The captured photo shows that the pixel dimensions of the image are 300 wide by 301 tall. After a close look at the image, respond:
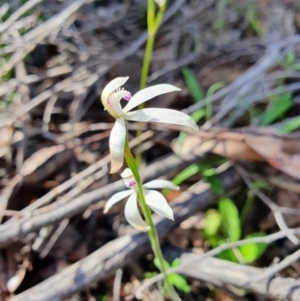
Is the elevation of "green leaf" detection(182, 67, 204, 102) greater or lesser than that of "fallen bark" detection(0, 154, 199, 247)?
lesser

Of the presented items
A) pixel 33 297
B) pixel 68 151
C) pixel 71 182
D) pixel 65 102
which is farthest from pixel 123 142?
pixel 65 102

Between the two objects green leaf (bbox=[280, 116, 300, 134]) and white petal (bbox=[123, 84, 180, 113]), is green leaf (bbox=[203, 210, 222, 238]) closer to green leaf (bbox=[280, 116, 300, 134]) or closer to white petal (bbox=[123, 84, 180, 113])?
green leaf (bbox=[280, 116, 300, 134])

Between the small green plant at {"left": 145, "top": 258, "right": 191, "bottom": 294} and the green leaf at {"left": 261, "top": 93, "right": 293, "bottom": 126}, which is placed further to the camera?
the green leaf at {"left": 261, "top": 93, "right": 293, "bottom": 126}

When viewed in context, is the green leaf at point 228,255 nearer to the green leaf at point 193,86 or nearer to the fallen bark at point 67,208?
the fallen bark at point 67,208

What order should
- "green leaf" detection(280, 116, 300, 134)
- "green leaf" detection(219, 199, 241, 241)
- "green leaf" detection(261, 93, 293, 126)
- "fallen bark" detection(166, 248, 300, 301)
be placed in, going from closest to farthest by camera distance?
"fallen bark" detection(166, 248, 300, 301) → "green leaf" detection(219, 199, 241, 241) → "green leaf" detection(280, 116, 300, 134) → "green leaf" detection(261, 93, 293, 126)

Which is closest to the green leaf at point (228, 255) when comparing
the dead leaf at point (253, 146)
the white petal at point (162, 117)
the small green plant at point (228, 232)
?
the small green plant at point (228, 232)

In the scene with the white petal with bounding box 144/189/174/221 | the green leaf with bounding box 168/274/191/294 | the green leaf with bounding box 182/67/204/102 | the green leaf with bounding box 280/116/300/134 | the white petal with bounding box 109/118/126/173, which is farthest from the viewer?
the green leaf with bounding box 182/67/204/102

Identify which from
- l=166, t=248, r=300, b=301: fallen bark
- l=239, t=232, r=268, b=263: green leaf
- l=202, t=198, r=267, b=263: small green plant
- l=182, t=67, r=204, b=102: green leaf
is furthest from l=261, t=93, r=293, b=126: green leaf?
l=166, t=248, r=300, b=301: fallen bark
